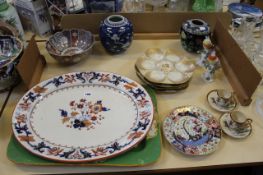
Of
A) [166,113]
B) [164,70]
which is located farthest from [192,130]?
[164,70]

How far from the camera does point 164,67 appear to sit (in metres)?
0.73

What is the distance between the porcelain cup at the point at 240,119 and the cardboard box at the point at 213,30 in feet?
0.17

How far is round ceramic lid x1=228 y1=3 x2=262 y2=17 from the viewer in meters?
0.89

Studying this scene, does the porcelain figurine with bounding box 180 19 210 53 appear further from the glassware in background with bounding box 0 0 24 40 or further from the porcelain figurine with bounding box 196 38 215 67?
the glassware in background with bounding box 0 0 24 40

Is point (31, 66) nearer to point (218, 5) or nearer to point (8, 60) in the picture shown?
point (8, 60)

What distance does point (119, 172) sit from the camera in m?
0.53

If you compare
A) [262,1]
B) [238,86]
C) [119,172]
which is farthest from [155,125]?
[262,1]

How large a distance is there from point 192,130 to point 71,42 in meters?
0.46

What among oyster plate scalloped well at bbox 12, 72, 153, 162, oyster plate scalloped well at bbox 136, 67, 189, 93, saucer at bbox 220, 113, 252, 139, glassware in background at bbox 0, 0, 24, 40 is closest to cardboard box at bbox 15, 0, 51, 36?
glassware in background at bbox 0, 0, 24, 40

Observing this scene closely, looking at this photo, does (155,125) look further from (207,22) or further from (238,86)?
(207,22)

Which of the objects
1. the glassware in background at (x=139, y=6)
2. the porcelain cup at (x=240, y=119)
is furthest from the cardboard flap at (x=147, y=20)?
the porcelain cup at (x=240, y=119)

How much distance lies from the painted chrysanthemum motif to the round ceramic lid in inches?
23.2

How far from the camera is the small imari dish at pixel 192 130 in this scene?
552 mm

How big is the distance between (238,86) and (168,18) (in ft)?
1.05
